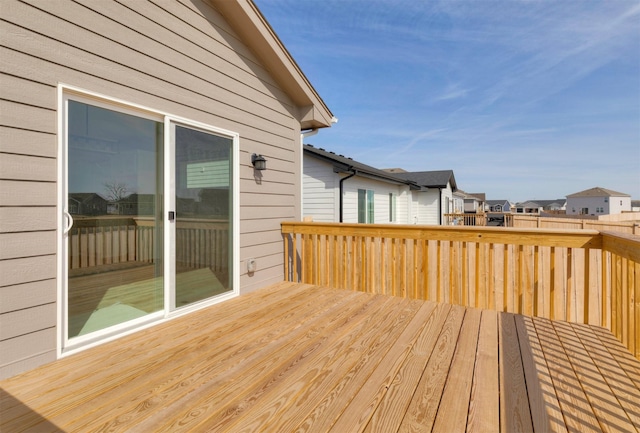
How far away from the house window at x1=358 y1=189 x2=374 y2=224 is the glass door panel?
6798 millimetres

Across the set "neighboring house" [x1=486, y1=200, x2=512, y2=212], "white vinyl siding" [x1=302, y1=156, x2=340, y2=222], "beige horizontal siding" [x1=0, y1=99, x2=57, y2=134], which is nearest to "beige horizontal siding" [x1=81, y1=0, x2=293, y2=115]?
"beige horizontal siding" [x1=0, y1=99, x2=57, y2=134]

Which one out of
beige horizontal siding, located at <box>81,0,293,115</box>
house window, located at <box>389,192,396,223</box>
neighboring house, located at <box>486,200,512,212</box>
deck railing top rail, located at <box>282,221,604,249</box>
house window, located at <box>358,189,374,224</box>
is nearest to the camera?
beige horizontal siding, located at <box>81,0,293,115</box>

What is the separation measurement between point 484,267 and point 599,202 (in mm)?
55533

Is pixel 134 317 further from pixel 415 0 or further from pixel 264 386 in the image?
pixel 415 0

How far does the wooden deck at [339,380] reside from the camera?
138 centimetres

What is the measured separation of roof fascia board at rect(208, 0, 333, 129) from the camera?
3.24 metres

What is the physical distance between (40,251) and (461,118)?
2257cm

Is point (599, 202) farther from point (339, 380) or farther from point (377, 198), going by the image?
point (339, 380)

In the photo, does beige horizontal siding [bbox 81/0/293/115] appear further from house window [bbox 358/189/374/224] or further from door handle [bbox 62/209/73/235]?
house window [bbox 358/189/374/224]

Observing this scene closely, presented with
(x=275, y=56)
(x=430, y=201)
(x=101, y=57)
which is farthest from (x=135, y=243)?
(x=430, y=201)

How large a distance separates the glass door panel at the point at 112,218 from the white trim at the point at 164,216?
0.14 feet

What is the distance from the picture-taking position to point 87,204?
2.14 metres

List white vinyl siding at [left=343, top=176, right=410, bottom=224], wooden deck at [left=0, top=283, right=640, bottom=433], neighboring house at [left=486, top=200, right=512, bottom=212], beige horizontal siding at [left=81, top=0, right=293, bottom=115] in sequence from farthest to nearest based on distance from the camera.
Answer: neighboring house at [left=486, top=200, right=512, bottom=212], white vinyl siding at [left=343, top=176, right=410, bottom=224], beige horizontal siding at [left=81, top=0, right=293, bottom=115], wooden deck at [left=0, top=283, right=640, bottom=433]

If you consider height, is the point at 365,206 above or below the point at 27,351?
above
